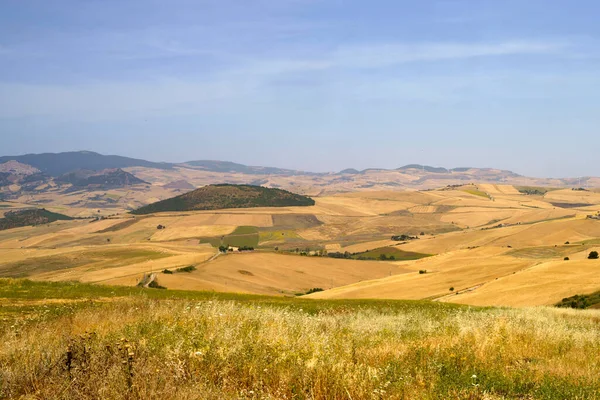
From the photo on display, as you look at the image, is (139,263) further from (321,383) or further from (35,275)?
(321,383)

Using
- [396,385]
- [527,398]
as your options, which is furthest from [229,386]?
[527,398]

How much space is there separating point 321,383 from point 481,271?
7685cm

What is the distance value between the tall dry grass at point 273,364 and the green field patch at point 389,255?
127534 millimetres

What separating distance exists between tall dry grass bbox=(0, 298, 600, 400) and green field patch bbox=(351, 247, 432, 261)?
127534 millimetres

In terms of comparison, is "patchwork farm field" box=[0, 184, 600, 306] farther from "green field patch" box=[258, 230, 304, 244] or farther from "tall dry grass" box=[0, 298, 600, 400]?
"tall dry grass" box=[0, 298, 600, 400]

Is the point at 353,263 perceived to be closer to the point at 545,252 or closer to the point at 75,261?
the point at 545,252

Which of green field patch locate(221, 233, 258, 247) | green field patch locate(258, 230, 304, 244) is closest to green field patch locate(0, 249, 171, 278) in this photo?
green field patch locate(221, 233, 258, 247)

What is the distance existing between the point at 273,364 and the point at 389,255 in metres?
139

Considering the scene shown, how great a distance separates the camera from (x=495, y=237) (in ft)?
495

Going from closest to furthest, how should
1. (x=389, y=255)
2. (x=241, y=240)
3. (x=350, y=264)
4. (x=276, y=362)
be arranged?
(x=276, y=362) → (x=350, y=264) → (x=389, y=255) → (x=241, y=240)

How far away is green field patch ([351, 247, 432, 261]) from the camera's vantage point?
449 ft

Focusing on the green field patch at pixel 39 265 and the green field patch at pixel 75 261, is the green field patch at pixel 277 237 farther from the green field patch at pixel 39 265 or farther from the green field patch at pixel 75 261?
the green field patch at pixel 39 265

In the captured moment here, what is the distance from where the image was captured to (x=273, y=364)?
7781mm

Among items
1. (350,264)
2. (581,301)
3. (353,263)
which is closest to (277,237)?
(353,263)
